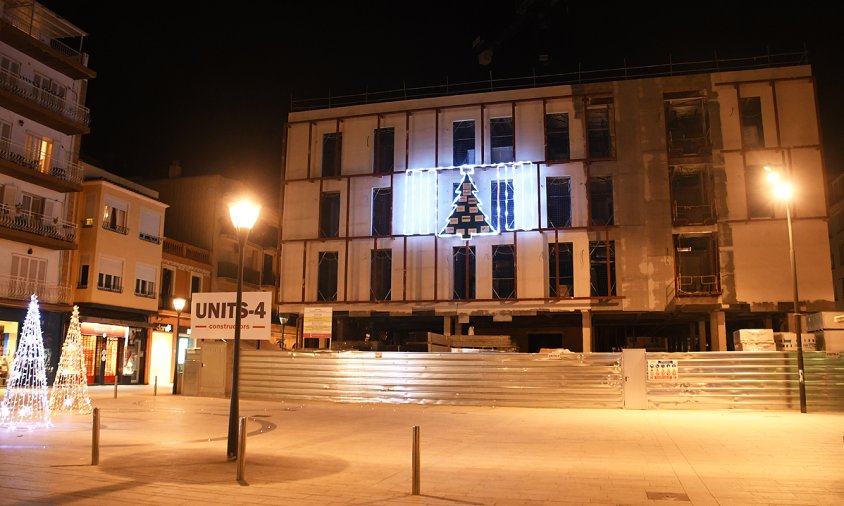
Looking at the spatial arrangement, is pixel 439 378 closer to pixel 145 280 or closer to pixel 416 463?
pixel 416 463

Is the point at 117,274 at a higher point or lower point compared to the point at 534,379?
higher

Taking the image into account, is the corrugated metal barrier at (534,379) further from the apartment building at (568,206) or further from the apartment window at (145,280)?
the apartment window at (145,280)

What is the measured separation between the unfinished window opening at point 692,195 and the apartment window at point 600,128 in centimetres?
352

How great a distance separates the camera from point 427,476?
993cm

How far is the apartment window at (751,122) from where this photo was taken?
34438mm

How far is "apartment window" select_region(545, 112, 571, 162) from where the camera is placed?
36469mm

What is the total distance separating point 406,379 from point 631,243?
1515 cm

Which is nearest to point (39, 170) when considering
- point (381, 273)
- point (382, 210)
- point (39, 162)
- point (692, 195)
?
point (39, 162)

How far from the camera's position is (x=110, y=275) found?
3531 cm

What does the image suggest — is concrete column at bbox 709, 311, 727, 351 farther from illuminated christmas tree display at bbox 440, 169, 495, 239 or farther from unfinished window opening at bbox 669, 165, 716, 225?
illuminated christmas tree display at bbox 440, 169, 495, 239

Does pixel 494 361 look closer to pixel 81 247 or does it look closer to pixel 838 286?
pixel 81 247

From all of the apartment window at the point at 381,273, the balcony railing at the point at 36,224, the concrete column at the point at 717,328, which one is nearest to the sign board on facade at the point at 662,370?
the concrete column at the point at 717,328

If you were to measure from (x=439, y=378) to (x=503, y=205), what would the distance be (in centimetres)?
1356

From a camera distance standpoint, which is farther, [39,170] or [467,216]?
[467,216]
